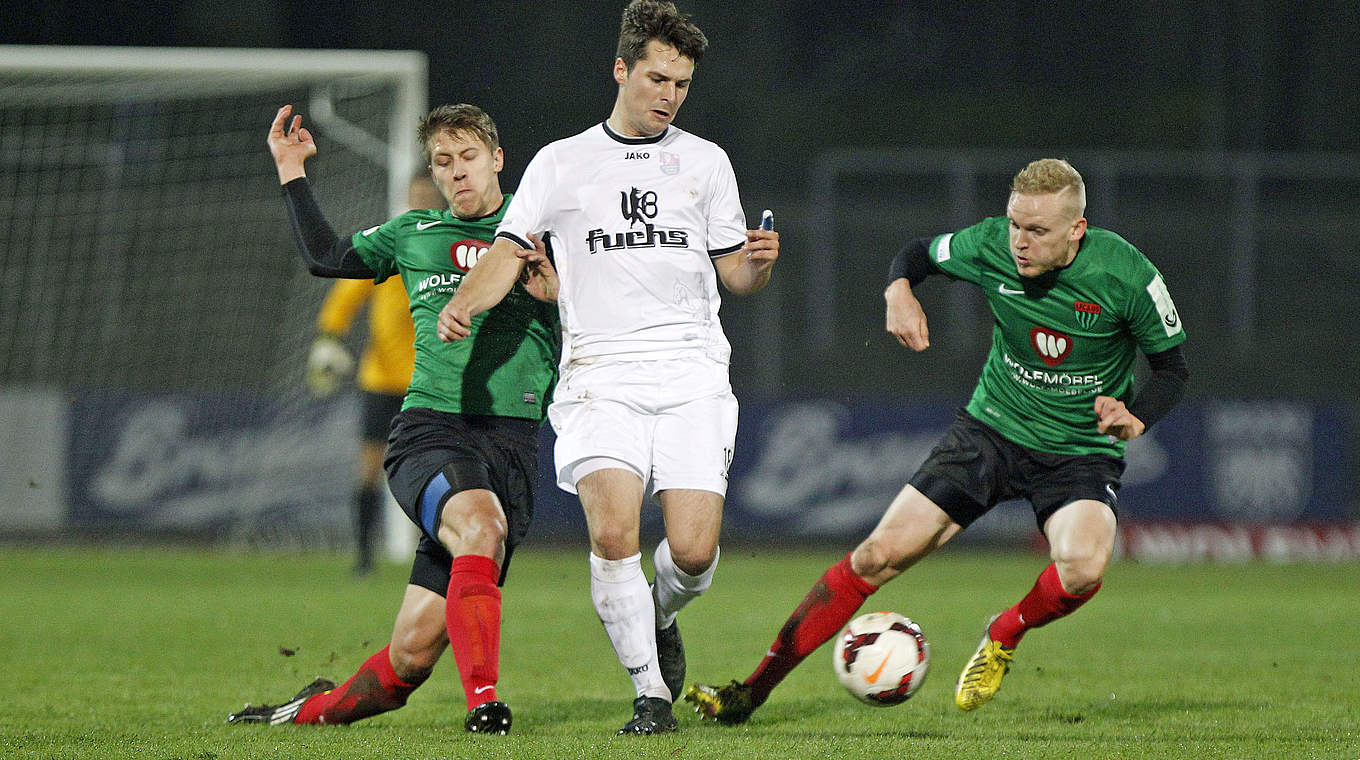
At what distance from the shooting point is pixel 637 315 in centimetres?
493

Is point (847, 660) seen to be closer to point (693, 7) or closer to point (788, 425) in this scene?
point (788, 425)

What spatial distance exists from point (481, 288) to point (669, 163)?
75cm

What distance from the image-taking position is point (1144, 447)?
555 inches

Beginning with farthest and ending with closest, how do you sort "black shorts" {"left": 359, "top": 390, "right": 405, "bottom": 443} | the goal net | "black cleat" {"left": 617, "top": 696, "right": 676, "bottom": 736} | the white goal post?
1. the goal net
2. the white goal post
3. "black shorts" {"left": 359, "top": 390, "right": 405, "bottom": 443}
4. "black cleat" {"left": 617, "top": 696, "right": 676, "bottom": 736}

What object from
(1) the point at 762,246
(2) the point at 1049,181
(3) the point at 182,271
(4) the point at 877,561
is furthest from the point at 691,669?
(3) the point at 182,271

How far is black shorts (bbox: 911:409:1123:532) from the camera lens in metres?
5.41

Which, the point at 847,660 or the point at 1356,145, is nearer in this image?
the point at 847,660

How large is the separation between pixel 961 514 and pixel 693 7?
15.3 meters

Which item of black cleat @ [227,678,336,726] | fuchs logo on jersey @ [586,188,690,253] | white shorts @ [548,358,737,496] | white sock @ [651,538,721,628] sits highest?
fuchs logo on jersey @ [586,188,690,253]

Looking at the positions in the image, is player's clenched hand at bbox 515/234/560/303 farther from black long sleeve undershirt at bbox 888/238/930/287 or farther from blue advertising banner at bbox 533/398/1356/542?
blue advertising banner at bbox 533/398/1356/542

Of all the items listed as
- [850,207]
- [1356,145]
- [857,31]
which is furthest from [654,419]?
[1356,145]

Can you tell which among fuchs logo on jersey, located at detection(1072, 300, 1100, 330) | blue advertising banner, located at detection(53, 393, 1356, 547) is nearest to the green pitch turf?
blue advertising banner, located at detection(53, 393, 1356, 547)

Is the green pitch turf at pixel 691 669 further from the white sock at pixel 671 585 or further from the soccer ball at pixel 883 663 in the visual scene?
the white sock at pixel 671 585

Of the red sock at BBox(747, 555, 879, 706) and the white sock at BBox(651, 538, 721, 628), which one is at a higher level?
the white sock at BBox(651, 538, 721, 628)
